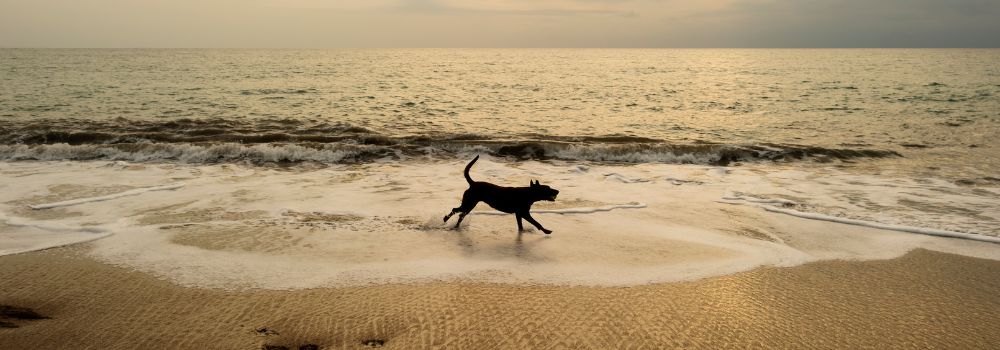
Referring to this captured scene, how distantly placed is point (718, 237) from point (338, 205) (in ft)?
16.5

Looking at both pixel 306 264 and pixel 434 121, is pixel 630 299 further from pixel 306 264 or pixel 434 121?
pixel 434 121

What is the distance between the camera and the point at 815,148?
39.9 feet

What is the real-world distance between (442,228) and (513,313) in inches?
91.1

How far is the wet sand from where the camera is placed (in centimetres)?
314

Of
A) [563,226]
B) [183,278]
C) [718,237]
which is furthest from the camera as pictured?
[563,226]

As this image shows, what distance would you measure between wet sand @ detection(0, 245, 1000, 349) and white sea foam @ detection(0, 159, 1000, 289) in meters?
0.28

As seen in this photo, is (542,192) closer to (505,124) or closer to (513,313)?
(513,313)

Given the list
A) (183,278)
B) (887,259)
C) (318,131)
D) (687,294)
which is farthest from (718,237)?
(318,131)

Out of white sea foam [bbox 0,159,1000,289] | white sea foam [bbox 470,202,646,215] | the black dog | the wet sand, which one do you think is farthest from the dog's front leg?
the wet sand

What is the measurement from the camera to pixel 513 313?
11.5 ft

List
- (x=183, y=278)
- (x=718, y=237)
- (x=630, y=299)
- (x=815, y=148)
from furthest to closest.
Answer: (x=815, y=148), (x=718, y=237), (x=183, y=278), (x=630, y=299)

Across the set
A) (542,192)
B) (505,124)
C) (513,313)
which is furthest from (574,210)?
(505,124)

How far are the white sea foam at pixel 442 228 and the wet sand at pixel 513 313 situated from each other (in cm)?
28

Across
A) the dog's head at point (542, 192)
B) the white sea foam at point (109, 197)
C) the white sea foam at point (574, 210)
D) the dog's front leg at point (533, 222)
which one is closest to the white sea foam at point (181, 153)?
the white sea foam at point (109, 197)
